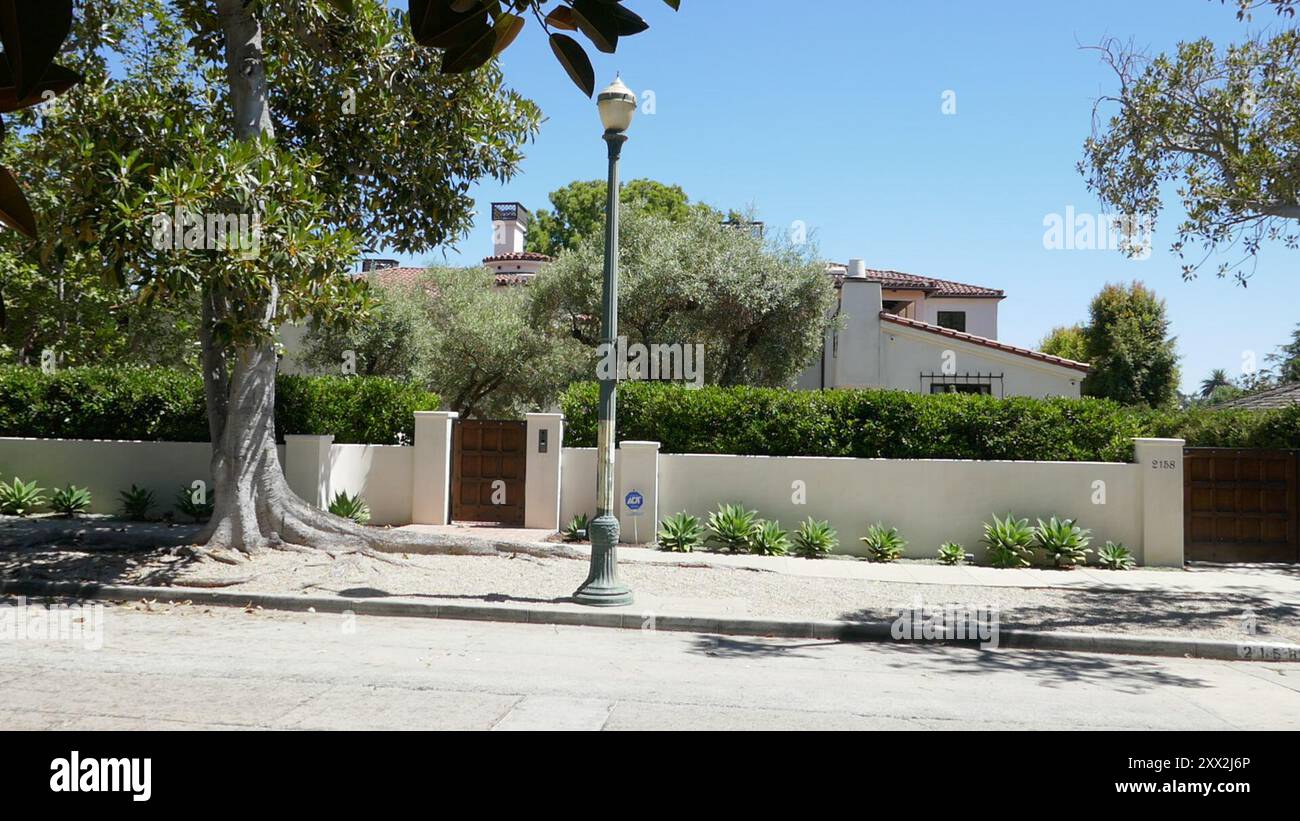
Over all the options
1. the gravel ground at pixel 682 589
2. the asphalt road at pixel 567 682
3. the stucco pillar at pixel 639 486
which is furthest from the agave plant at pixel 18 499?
the stucco pillar at pixel 639 486

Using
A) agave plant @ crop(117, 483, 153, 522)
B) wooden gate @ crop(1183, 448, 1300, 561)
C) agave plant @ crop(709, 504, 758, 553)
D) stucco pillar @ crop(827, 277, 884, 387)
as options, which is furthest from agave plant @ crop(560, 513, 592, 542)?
stucco pillar @ crop(827, 277, 884, 387)

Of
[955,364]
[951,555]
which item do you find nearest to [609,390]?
[951,555]

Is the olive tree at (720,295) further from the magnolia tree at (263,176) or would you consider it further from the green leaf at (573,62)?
the green leaf at (573,62)

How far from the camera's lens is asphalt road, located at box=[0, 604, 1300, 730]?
5914 mm

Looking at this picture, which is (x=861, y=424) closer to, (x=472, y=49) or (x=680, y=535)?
(x=680, y=535)

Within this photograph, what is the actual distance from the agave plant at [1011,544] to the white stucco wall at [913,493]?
482 millimetres

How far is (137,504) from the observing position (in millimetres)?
15844

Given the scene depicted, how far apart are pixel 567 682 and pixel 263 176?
22.9 ft

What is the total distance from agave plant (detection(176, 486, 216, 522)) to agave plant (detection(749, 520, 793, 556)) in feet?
30.2

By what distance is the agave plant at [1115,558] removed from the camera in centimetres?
1358

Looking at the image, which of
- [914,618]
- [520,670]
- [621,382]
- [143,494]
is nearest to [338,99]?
[621,382]

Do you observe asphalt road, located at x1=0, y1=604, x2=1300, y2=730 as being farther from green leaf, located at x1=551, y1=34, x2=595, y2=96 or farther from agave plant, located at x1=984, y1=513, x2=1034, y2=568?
agave plant, located at x1=984, y1=513, x2=1034, y2=568

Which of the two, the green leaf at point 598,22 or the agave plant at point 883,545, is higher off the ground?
the green leaf at point 598,22
